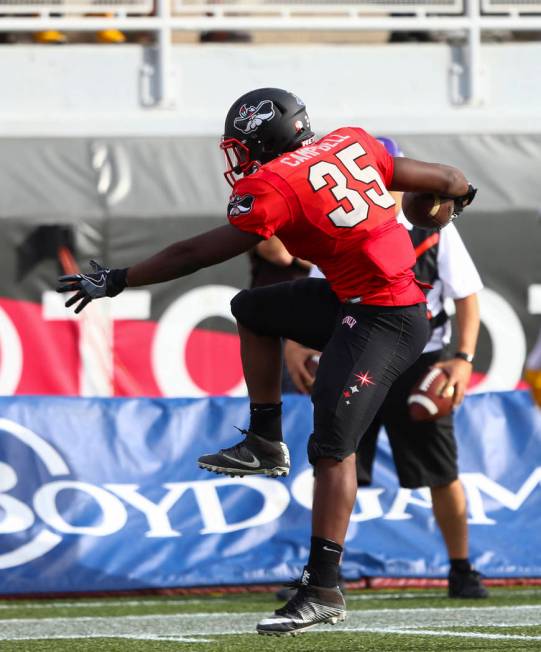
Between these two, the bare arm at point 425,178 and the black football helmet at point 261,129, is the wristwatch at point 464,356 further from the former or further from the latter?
the black football helmet at point 261,129

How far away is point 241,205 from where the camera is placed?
4.37 m

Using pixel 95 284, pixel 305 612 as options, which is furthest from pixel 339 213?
pixel 305 612

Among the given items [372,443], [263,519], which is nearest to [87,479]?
[263,519]

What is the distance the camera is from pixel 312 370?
6047mm

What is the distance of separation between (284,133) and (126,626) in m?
2.03

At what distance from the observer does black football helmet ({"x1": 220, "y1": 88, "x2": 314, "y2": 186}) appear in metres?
4.70

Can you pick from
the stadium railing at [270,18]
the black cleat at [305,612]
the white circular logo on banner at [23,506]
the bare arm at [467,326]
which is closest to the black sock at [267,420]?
the black cleat at [305,612]

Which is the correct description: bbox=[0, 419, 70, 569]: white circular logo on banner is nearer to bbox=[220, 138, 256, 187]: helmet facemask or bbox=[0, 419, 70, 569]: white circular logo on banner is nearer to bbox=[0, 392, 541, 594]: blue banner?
bbox=[0, 392, 541, 594]: blue banner

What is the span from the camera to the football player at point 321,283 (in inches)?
174

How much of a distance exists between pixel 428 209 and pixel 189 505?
251cm

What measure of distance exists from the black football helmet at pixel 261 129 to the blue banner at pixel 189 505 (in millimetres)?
2446

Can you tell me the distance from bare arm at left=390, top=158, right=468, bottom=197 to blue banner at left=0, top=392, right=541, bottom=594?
2.41 m

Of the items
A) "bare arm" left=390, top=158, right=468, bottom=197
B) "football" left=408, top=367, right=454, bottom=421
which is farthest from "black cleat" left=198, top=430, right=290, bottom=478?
"football" left=408, top=367, right=454, bottom=421

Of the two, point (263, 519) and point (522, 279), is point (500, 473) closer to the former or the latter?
point (263, 519)
